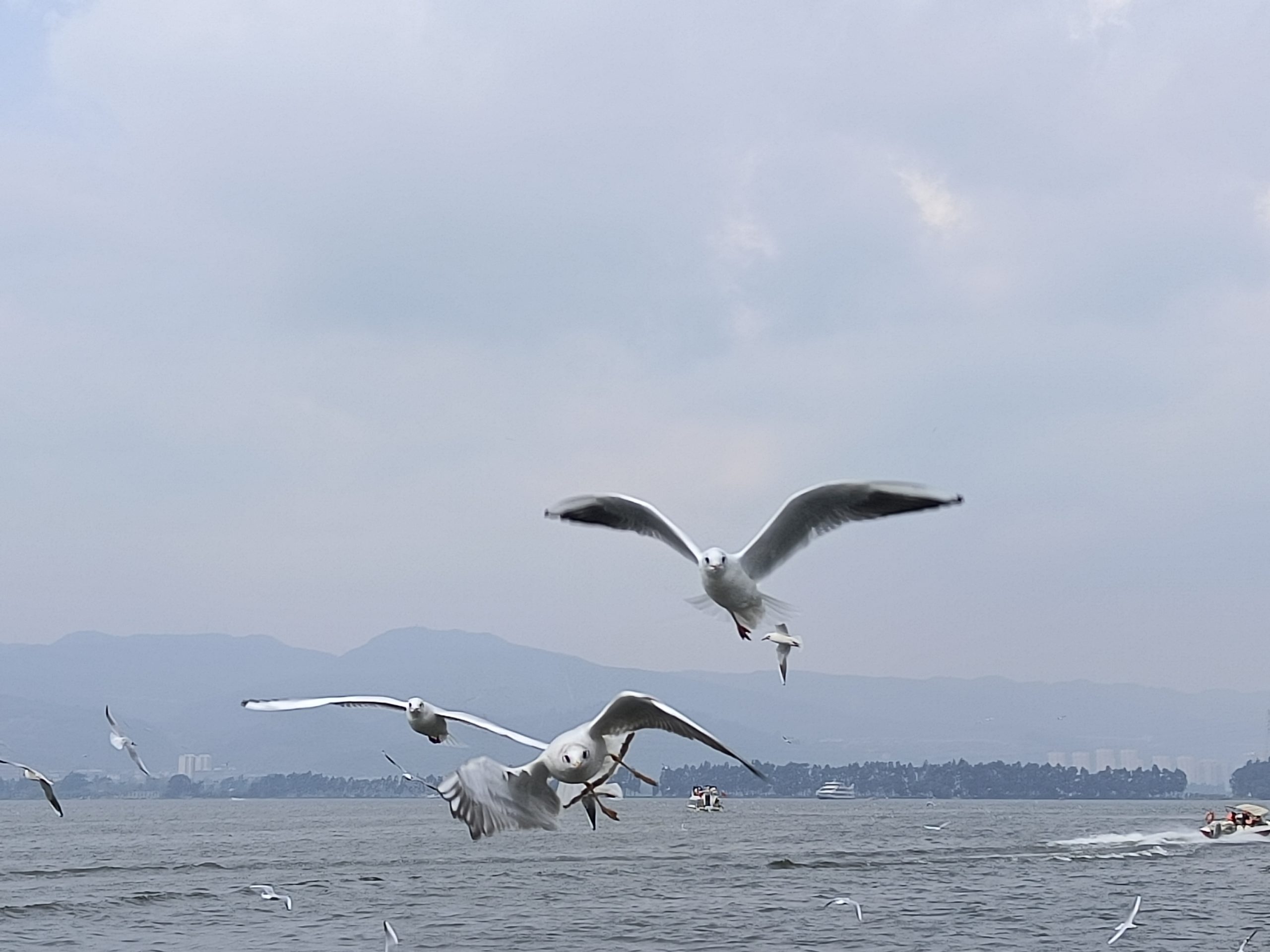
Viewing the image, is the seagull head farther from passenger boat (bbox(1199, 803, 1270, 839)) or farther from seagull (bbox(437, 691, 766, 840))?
passenger boat (bbox(1199, 803, 1270, 839))

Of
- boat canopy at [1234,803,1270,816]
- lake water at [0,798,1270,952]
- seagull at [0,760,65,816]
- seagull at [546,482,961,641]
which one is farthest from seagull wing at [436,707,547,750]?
boat canopy at [1234,803,1270,816]

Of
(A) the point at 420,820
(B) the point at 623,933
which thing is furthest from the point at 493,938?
(A) the point at 420,820

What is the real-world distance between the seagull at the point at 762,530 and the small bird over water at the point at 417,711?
7.21 feet

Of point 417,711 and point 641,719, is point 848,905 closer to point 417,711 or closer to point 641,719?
point 417,711

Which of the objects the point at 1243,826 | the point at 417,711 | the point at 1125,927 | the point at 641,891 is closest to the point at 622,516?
the point at 417,711

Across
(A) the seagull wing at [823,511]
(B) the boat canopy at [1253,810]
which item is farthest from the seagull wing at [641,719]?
(B) the boat canopy at [1253,810]

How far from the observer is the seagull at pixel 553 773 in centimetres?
1303

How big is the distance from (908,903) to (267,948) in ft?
58.8

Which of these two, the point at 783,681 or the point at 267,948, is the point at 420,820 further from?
the point at 783,681

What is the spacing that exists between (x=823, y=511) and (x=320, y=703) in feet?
17.0

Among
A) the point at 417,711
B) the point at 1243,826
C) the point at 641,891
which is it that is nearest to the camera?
the point at 417,711

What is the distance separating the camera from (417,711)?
1559cm

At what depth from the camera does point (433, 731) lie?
52.4 feet

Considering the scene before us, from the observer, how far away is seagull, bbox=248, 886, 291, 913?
112 feet
